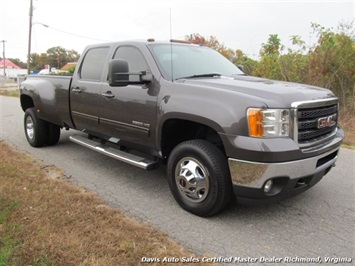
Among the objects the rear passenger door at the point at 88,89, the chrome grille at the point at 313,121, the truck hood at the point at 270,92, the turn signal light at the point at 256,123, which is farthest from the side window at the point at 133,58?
the chrome grille at the point at 313,121

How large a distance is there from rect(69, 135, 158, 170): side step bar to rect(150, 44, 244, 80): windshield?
41.9 inches

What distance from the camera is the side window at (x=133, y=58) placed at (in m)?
4.09

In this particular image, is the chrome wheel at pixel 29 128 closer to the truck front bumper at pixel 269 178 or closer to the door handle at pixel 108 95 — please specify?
the door handle at pixel 108 95

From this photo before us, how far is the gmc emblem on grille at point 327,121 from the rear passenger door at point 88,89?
2.89 m

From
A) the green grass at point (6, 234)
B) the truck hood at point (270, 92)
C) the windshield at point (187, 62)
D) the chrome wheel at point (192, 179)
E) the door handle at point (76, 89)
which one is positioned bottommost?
the green grass at point (6, 234)

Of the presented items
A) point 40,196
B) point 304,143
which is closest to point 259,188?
point 304,143

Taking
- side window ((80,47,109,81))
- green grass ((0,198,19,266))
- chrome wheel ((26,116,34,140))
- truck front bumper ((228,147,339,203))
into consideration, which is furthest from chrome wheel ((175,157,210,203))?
chrome wheel ((26,116,34,140))

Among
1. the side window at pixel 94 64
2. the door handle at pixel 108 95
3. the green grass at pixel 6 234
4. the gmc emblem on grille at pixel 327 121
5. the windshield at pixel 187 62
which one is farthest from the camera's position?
the side window at pixel 94 64

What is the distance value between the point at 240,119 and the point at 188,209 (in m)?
1.20

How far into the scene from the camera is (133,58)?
425 centimetres

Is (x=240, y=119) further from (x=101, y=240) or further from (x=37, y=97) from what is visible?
(x=37, y=97)

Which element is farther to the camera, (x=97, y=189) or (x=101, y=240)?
(x=97, y=189)

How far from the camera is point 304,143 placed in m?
3.08

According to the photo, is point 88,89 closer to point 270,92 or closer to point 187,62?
point 187,62
